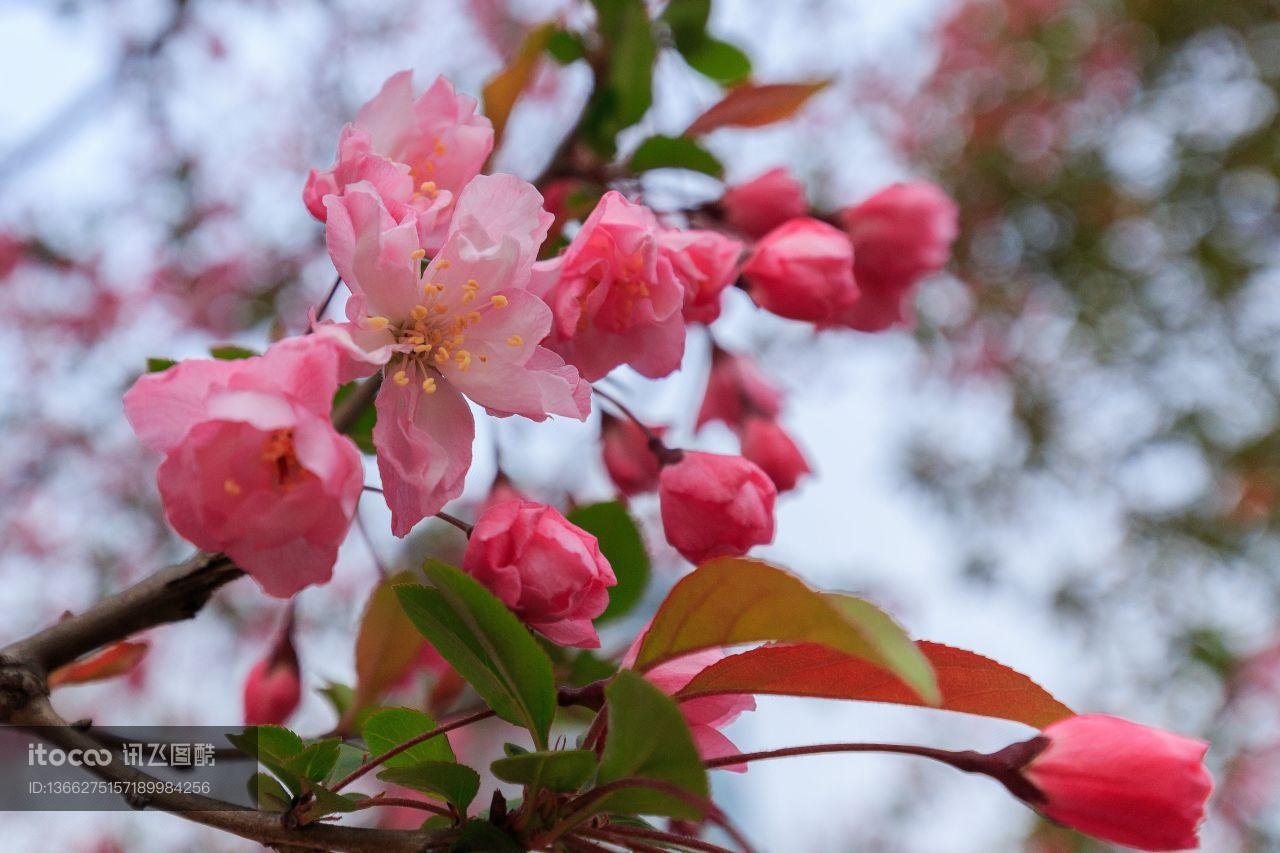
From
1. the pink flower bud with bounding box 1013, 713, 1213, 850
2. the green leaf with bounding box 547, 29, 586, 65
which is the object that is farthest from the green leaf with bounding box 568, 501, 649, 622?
the green leaf with bounding box 547, 29, 586, 65

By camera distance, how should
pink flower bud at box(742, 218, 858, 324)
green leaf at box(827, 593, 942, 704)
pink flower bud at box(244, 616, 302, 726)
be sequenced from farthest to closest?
pink flower bud at box(244, 616, 302, 726), pink flower bud at box(742, 218, 858, 324), green leaf at box(827, 593, 942, 704)

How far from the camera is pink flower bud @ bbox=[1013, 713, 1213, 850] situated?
0.44 m

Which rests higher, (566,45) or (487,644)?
(566,45)

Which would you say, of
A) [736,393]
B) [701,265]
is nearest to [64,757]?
[701,265]

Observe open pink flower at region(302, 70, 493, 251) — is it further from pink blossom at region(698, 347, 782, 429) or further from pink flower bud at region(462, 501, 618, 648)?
pink blossom at region(698, 347, 782, 429)

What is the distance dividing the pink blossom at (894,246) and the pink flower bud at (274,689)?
59cm

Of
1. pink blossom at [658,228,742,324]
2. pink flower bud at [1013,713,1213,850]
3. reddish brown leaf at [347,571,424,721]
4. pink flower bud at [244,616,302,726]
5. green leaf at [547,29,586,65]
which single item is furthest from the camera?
green leaf at [547,29,586,65]

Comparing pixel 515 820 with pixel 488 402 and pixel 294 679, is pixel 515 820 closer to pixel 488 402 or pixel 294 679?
pixel 488 402

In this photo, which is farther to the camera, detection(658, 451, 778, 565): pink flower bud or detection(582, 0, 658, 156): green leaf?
detection(582, 0, 658, 156): green leaf

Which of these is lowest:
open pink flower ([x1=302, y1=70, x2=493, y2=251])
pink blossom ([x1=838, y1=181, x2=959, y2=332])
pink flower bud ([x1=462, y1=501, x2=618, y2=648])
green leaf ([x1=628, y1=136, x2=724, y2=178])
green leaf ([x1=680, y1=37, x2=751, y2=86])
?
pink flower bud ([x1=462, y1=501, x2=618, y2=648])

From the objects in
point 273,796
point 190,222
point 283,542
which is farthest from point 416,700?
point 190,222

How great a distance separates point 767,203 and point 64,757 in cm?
63

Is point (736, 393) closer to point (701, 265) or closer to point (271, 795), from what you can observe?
point (701, 265)

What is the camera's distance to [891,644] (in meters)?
0.35
